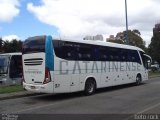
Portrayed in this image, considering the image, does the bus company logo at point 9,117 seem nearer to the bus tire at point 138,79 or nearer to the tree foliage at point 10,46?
the bus tire at point 138,79

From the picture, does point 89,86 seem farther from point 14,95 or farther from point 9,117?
point 9,117

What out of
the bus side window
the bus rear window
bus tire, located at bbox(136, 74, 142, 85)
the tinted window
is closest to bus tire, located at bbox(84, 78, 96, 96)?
the tinted window

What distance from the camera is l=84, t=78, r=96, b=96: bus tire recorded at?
18.9 m

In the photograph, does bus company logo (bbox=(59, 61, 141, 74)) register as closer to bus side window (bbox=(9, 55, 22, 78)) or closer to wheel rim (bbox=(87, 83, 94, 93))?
wheel rim (bbox=(87, 83, 94, 93))

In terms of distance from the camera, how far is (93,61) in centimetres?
1956

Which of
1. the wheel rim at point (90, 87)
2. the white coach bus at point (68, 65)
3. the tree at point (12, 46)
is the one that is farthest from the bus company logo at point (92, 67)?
the tree at point (12, 46)

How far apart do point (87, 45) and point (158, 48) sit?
50437 millimetres

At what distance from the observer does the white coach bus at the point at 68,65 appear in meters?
16.5

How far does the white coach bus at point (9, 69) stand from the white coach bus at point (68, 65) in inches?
331

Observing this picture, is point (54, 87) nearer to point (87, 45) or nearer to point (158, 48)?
point (87, 45)

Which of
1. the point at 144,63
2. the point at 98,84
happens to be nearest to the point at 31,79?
the point at 98,84

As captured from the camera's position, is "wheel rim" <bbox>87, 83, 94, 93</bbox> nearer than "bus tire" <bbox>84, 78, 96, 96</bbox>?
No

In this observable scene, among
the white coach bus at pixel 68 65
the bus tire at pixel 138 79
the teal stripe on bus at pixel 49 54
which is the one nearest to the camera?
the teal stripe on bus at pixel 49 54

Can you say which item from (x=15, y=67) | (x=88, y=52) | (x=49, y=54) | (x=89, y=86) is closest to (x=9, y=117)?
(x=49, y=54)
